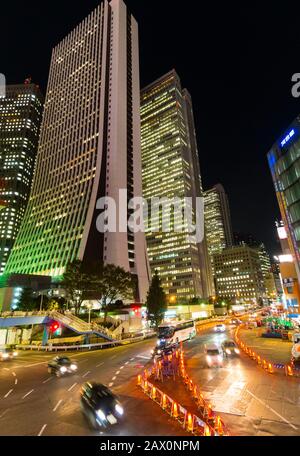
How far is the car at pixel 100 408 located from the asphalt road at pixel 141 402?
359 millimetres

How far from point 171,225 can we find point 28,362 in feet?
512

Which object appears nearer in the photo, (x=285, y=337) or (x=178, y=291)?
(x=285, y=337)

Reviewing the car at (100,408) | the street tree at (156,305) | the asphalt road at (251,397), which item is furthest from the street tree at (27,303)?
the car at (100,408)

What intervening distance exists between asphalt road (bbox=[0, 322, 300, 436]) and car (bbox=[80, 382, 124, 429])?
36 cm

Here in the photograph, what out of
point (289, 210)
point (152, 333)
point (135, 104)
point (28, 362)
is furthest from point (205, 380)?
point (135, 104)

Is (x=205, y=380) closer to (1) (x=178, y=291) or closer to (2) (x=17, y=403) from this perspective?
(2) (x=17, y=403)

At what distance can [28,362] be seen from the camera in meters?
33.2

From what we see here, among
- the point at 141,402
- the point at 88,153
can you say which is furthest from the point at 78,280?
the point at 88,153

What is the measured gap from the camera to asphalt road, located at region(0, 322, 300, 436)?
11.3 meters

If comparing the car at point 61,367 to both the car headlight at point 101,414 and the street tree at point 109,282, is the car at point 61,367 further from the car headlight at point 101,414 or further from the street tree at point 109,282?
the street tree at point 109,282

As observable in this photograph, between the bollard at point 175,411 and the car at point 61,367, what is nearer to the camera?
the bollard at point 175,411

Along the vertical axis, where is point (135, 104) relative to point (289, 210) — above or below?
above

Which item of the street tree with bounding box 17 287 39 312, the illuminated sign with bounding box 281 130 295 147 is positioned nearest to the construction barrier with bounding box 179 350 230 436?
the illuminated sign with bounding box 281 130 295 147

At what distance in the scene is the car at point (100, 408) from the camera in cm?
1169
